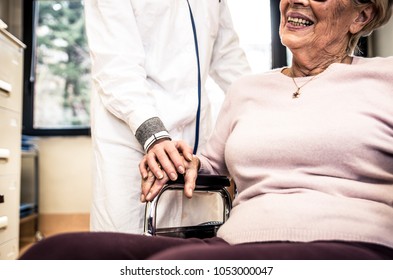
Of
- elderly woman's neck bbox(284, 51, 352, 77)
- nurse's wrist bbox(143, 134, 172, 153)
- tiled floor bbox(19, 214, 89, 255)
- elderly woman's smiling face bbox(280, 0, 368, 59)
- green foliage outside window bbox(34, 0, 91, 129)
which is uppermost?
green foliage outside window bbox(34, 0, 91, 129)

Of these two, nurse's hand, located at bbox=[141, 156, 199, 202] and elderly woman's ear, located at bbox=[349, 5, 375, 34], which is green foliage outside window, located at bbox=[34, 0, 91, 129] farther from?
elderly woman's ear, located at bbox=[349, 5, 375, 34]

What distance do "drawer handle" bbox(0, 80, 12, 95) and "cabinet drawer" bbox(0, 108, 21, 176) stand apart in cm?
9

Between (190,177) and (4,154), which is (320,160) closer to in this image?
(190,177)

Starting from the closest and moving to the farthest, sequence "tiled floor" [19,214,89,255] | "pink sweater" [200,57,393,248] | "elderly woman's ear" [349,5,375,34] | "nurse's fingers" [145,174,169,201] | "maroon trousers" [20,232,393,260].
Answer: "maroon trousers" [20,232,393,260]
"pink sweater" [200,57,393,248]
"nurse's fingers" [145,174,169,201]
"elderly woman's ear" [349,5,375,34]
"tiled floor" [19,214,89,255]

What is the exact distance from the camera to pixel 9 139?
2090 millimetres

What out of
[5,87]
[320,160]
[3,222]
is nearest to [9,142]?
[5,87]

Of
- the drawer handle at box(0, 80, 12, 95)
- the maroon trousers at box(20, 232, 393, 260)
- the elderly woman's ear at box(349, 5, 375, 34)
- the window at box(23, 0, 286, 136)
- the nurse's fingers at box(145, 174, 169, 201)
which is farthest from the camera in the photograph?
the window at box(23, 0, 286, 136)

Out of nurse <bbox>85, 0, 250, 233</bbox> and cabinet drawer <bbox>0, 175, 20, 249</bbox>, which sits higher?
nurse <bbox>85, 0, 250, 233</bbox>

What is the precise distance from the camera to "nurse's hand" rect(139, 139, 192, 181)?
3.50 feet

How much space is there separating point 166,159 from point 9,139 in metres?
1.29

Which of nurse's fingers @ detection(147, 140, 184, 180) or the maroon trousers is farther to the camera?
nurse's fingers @ detection(147, 140, 184, 180)

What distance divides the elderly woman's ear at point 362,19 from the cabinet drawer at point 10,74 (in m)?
1.49

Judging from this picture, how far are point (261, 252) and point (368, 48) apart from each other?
254cm

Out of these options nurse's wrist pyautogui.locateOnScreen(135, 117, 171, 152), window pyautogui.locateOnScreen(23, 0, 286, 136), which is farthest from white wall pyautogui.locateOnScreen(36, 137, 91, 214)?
nurse's wrist pyautogui.locateOnScreen(135, 117, 171, 152)
